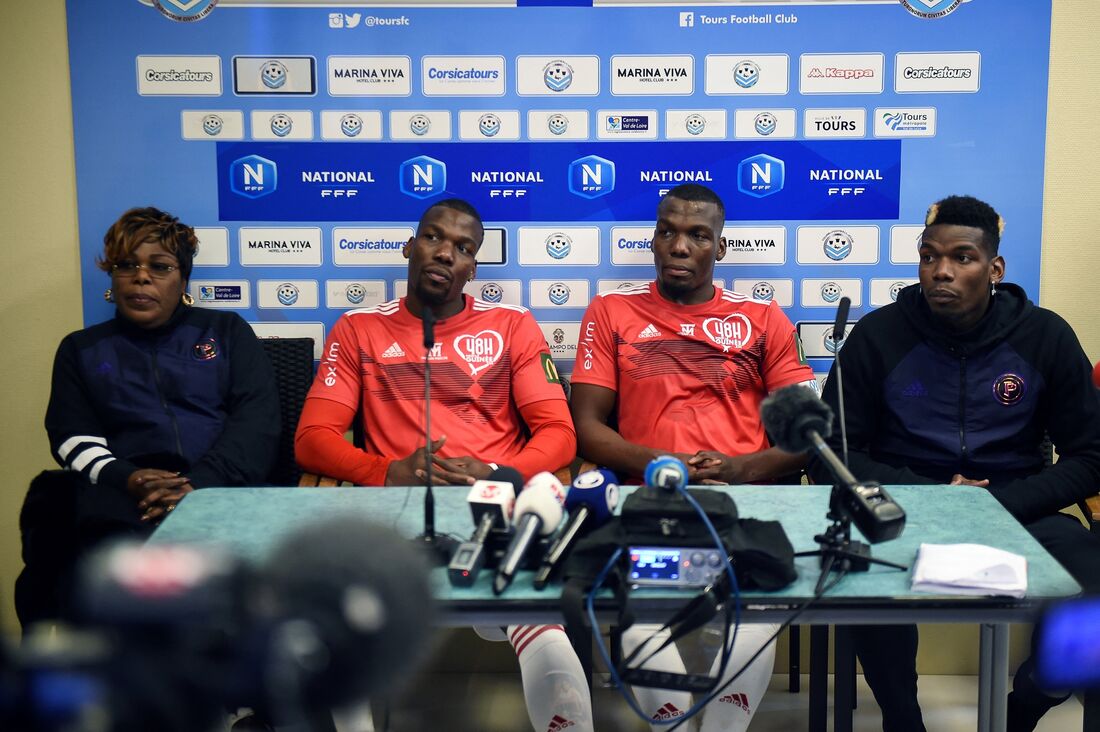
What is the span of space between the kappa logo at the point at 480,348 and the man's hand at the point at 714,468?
Result: 0.74m

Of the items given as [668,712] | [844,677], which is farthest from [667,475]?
[844,677]

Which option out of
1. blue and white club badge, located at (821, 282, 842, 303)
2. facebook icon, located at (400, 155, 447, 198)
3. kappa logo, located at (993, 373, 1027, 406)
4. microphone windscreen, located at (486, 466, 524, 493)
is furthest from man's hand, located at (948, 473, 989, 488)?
facebook icon, located at (400, 155, 447, 198)

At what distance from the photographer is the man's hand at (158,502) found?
116 inches

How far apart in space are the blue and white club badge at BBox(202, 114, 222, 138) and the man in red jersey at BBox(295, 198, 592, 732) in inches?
33.1

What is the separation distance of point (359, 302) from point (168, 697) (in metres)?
2.99

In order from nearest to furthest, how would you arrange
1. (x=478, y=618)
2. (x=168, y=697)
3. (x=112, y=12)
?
(x=168, y=697) → (x=478, y=618) → (x=112, y=12)

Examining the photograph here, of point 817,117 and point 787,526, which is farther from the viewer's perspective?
point 817,117

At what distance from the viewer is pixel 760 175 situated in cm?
358

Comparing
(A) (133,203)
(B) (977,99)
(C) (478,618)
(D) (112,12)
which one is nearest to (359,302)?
(A) (133,203)

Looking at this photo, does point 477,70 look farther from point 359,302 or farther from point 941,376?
point 941,376

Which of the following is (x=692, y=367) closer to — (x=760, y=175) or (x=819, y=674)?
(x=760, y=175)

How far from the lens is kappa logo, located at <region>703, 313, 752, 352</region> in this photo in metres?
3.34

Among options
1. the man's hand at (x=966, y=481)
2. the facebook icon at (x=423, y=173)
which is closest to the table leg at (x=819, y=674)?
the man's hand at (x=966, y=481)

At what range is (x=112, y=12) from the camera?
3510 millimetres
